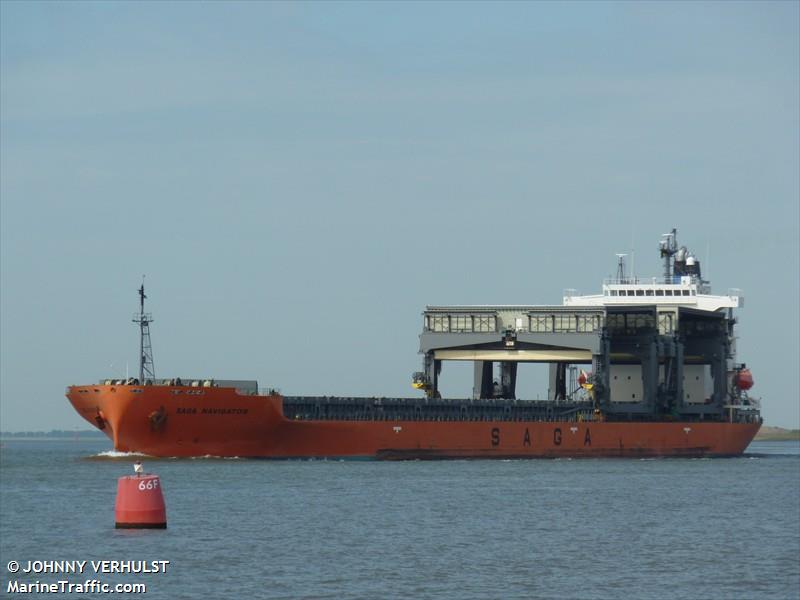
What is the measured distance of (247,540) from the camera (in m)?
31.2

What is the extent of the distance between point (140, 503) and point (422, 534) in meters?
6.50

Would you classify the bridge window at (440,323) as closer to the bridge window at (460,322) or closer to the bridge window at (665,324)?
the bridge window at (460,322)

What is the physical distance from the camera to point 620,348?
74.9 m

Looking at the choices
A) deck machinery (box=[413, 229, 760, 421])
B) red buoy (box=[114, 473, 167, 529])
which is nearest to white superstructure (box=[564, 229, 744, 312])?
deck machinery (box=[413, 229, 760, 421])

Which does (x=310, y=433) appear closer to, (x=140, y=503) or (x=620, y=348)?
(x=620, y=348)

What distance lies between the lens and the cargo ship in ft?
191

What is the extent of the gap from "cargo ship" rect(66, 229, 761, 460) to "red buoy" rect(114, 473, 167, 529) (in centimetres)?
2648

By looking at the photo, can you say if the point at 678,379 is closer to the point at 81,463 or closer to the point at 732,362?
the point at 732,362

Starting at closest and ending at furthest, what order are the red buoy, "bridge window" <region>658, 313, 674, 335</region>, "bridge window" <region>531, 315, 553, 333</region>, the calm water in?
the calm water
the red buoy
"bridge window" <region>531, 315, 553, 333</region>
"bridge window" <region>658, 313, 674, 335</region>

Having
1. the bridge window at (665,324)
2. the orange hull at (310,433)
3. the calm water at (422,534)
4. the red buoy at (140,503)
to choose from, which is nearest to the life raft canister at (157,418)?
the orange hull at (310,433)

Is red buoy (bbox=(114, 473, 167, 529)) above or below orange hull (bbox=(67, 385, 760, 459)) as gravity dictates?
below

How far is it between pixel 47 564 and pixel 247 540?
5.27 m

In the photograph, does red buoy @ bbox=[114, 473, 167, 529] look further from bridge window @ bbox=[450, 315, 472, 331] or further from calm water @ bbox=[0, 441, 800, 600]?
bridge window @ bbox=[450, 315, 472, 331]

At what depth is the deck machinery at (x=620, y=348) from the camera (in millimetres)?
70250
